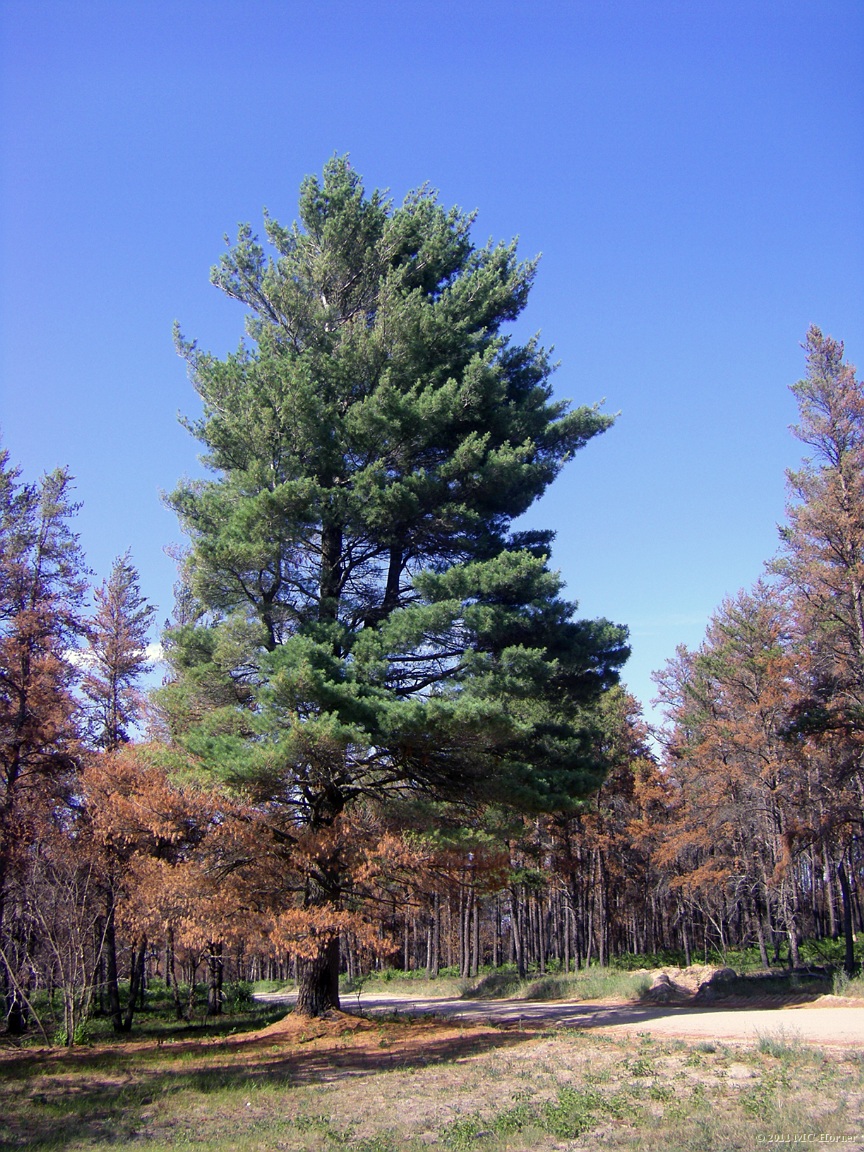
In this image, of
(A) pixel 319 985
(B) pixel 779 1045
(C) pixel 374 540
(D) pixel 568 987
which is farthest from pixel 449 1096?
(D) pixel 568 987

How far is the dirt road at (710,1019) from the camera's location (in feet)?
40.0

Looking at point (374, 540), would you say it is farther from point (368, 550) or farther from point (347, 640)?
point (347, 640)

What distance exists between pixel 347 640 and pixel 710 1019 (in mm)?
9892

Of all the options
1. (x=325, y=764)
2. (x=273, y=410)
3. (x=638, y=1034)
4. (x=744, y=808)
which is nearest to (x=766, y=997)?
(x=638, y=1034)

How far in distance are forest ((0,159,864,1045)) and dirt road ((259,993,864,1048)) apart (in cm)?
335

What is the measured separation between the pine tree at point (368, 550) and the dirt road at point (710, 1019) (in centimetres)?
428

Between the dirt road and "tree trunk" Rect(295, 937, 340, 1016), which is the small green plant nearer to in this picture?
the dirt road

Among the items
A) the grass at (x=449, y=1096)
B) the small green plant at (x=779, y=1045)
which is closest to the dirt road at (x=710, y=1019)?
the small green plant at (x=779, y=1045)

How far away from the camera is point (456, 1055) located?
12.2 meters

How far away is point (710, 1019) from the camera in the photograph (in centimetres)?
1520

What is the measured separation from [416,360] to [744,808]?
72.9 feet

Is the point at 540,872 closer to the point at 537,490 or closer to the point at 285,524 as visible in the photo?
the point at 537,490

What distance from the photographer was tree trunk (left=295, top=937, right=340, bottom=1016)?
51.5 ft

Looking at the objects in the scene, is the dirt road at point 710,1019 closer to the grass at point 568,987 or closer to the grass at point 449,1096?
the grass at point 449,1096
